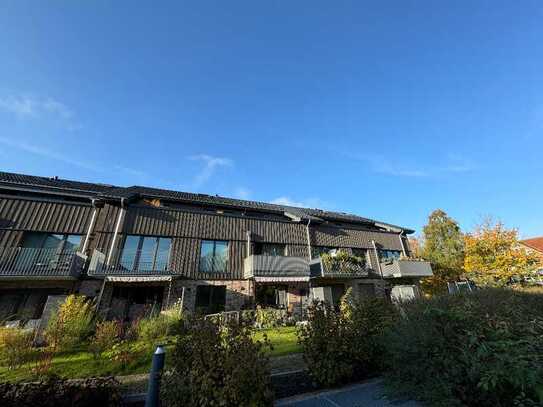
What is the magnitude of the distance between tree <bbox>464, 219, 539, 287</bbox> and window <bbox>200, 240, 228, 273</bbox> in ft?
61.4

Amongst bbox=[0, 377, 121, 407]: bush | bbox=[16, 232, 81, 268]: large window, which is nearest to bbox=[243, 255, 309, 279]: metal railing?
bbox=[16, 232, 81, 268]: large window

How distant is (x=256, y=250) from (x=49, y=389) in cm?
1488

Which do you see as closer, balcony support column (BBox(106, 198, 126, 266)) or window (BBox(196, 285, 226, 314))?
balcony support column (BBox(106, 198, 126, 266))

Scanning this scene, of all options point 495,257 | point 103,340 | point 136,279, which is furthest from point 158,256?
point 495,257

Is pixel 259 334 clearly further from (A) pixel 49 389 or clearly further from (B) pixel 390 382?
(A) pixel 49 389

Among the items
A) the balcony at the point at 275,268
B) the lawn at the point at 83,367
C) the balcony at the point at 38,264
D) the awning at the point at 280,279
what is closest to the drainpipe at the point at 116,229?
the balcony at the point at 38,264

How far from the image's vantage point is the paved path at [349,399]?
4707mm

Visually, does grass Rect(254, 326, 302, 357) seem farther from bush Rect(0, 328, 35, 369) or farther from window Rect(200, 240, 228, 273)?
bush Rect(0, 328, 35, 369)

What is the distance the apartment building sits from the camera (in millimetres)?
13258

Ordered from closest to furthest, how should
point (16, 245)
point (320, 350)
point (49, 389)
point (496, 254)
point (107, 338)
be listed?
1. point (49, 389)
2. point (320, 350)
3. point (107, 338)
4. point (16, 245)
5. point (496, 254)

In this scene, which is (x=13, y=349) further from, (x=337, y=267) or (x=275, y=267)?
(x=337, y=267)

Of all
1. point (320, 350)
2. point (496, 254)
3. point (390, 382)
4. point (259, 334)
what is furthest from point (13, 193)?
point (496, 254)

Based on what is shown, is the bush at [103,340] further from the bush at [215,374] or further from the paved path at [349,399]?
the paved path at [349,399]

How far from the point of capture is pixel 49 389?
432 cm
